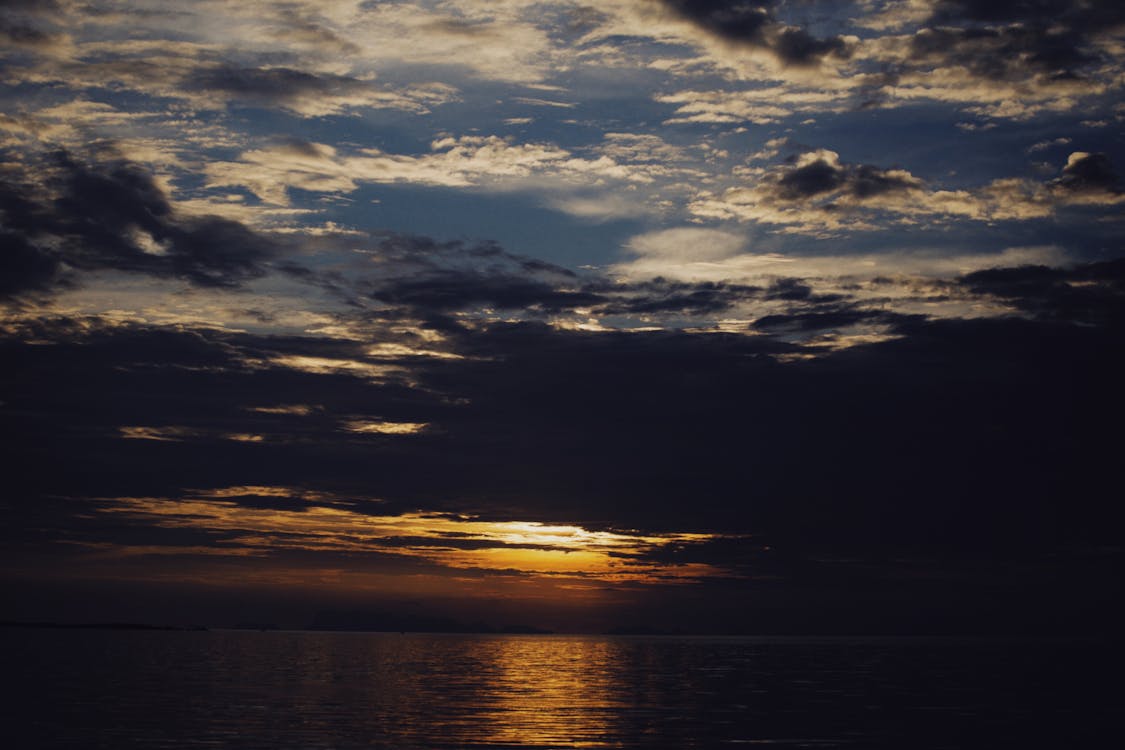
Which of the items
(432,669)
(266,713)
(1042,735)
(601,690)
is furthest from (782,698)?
(432,669)

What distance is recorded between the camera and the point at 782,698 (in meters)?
83.2

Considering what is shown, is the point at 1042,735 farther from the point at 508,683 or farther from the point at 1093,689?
the point at 508,683

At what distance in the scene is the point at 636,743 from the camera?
51594 mm

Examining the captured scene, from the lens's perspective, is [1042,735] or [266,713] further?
[266,713]

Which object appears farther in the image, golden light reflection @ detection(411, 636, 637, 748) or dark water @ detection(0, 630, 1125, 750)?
golden light reflection @ detection(411, 636, 637, 748)

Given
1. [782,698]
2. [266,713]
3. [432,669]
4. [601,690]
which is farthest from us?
[432,669]

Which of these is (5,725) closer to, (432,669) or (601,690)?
(601,690)

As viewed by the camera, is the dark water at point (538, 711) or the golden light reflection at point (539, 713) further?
the golden light reflection at point (539, 713)

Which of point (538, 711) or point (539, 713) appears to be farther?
point (538, 711)

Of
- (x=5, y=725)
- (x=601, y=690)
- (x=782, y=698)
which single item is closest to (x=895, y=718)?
(x=782, y=698)

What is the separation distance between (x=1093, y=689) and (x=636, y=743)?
68.0 m

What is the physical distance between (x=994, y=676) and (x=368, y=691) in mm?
81296

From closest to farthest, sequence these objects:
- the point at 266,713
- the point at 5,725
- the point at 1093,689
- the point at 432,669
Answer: the point at 5,725, the point at 266,713, the point at 1093,689, the point at 432,669

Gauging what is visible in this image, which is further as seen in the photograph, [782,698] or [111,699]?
[782,698]
